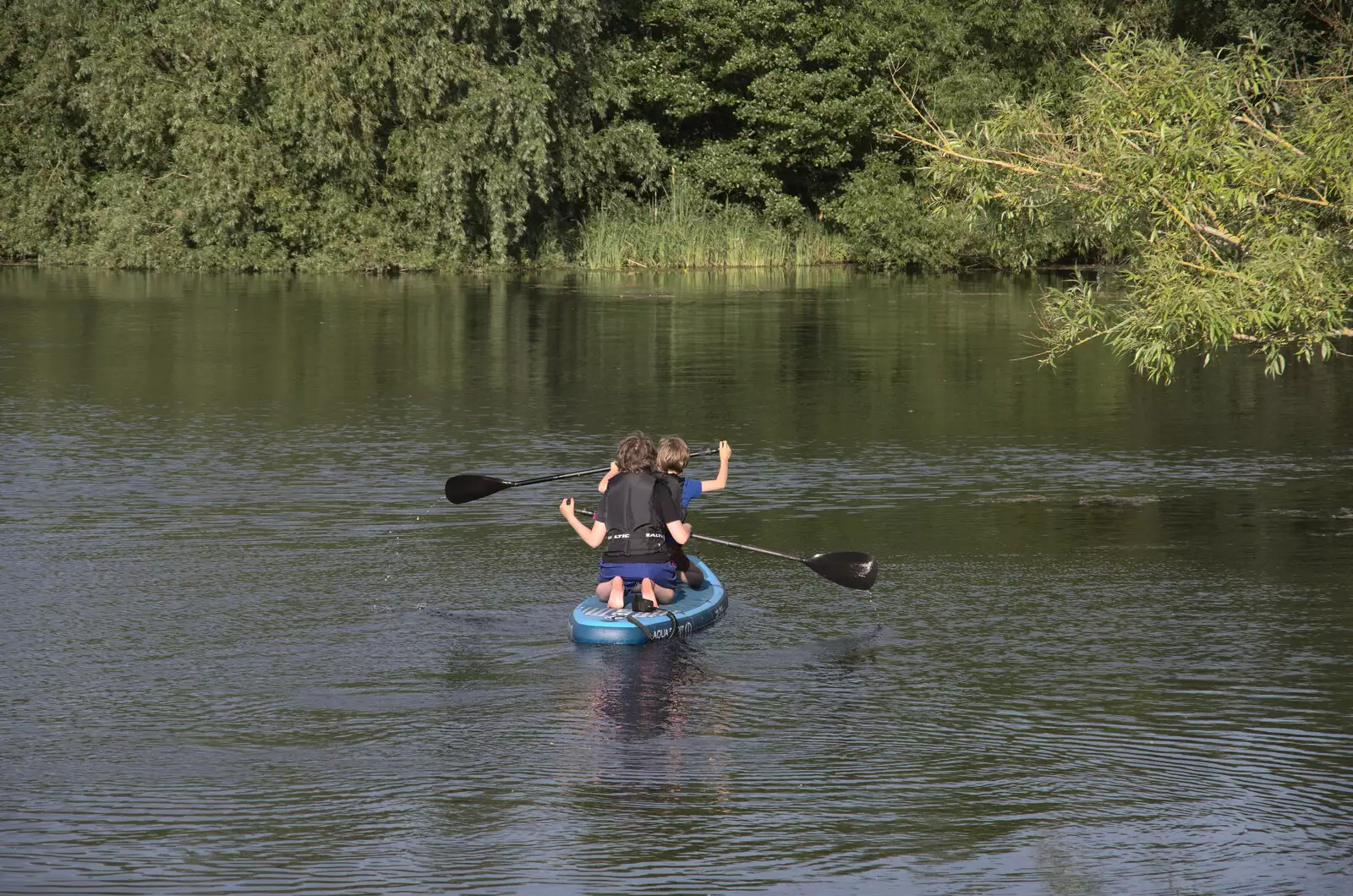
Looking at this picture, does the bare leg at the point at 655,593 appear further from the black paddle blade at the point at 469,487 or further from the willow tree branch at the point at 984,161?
the willow tree branch at the point at 984,161

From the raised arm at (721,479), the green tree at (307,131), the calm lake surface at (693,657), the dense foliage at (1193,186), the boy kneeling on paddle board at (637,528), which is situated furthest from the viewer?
the green tree at (307,131)

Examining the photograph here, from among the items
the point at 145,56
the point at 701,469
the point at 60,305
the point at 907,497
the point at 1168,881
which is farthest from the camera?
the point at 145,56

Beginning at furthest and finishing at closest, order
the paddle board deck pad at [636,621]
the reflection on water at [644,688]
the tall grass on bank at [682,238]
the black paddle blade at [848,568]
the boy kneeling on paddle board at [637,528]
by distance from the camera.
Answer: the tall grass on bank at [682,238] → the black paddle blade at [848,568] → the boy kneeling on paddle board at [637,528] → the paddle board deck pad at [636,621] → the reflection on water at [644,688]

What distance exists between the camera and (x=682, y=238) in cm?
5006

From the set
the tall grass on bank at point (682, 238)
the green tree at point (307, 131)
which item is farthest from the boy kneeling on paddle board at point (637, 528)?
the tall grass on bank at point (682, 238)

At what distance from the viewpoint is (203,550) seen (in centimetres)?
1243

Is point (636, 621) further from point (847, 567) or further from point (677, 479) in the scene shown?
point (847, 567)

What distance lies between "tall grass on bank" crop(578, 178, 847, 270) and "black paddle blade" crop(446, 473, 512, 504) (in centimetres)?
3615

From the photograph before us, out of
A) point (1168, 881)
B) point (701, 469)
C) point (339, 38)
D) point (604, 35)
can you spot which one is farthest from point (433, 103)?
point (1168, 881)

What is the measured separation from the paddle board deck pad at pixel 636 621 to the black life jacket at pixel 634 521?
1.08 ft

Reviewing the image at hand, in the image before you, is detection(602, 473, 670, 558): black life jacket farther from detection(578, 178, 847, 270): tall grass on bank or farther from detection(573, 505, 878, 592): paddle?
detection(578, 178, 847, 270): tall grass on bank

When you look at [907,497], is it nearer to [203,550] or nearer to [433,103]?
[203,550]

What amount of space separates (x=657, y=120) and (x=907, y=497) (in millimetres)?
42600

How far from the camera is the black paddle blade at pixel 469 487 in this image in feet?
42.7
